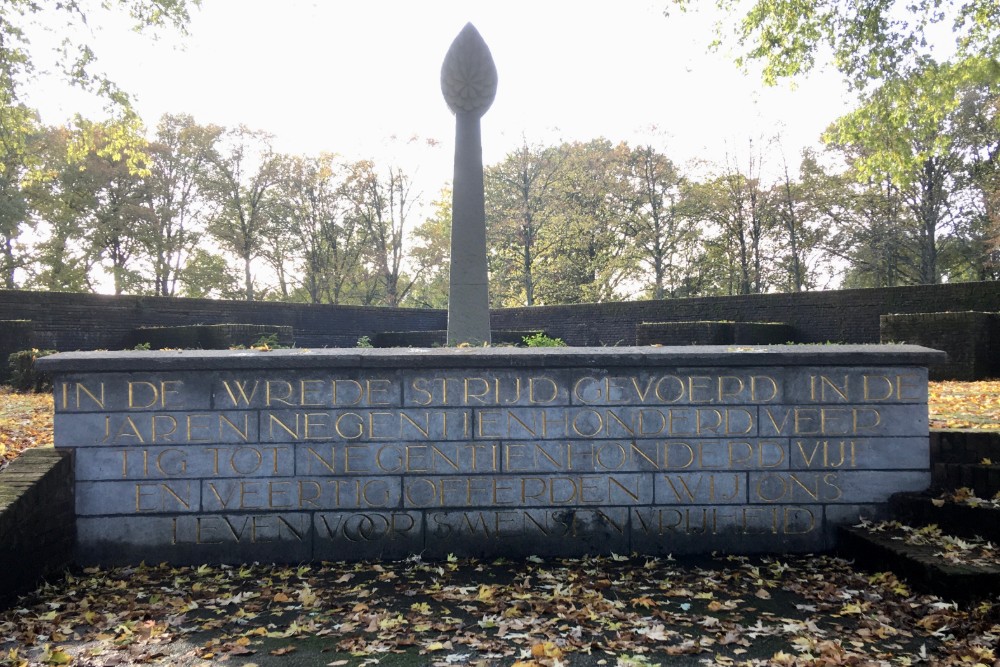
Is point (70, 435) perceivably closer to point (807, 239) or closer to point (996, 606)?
point (996, 606)

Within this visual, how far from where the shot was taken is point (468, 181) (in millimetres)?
11539

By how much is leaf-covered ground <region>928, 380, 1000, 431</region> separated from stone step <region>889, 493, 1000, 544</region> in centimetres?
104

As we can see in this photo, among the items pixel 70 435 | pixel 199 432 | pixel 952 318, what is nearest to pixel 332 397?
pixel 199 432

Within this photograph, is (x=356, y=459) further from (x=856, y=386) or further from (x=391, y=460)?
(x=856, y=386)

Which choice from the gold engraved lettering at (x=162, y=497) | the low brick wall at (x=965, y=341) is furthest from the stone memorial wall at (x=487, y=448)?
the low brick wall at (x=965, y=341)

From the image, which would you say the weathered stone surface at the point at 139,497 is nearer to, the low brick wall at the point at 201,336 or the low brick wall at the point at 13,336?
the low brick wall at the point at 13,336

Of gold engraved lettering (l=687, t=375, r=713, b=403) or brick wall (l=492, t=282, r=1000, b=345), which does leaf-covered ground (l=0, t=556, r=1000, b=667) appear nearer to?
gold engraved lettering (l=687, t=375, r=713, b=403)

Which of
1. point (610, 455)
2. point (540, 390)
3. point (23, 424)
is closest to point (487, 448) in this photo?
point (540, 390)

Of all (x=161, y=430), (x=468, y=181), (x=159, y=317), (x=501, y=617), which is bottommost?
(x=501, y=617)

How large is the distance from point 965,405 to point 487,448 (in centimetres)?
611

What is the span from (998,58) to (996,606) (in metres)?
10.3

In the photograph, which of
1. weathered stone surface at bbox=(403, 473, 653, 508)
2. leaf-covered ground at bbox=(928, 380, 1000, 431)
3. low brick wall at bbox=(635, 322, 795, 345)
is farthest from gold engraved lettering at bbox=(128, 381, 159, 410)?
low brick wall at bbox=(635, 322, 795, 345)

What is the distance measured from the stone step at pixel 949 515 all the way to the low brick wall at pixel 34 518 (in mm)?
6107

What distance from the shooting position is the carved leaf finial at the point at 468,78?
11547mm
